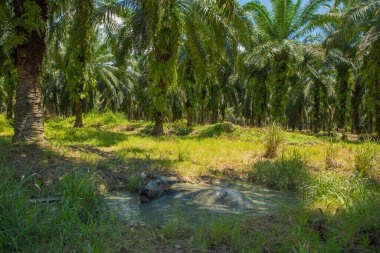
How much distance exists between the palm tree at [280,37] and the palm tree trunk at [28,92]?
11.0 meters

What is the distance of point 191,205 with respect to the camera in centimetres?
505

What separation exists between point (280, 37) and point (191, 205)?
1411cm

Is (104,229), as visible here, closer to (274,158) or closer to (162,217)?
(162,217)

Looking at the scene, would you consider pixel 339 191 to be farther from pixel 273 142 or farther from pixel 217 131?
pixel 217 131

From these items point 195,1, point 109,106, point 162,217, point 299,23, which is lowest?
point 162,217

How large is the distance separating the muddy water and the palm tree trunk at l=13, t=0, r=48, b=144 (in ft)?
10.4

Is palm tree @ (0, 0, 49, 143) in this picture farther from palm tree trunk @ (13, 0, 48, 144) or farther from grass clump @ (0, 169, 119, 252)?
grass clump @ (0, 169, 119, 252)

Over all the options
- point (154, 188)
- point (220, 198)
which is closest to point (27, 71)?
point (154, 188)

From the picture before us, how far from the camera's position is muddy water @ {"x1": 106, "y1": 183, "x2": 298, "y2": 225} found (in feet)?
14.9

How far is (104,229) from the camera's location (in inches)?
133

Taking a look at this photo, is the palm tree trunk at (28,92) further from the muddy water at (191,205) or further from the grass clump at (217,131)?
the grass clump at (217,131)

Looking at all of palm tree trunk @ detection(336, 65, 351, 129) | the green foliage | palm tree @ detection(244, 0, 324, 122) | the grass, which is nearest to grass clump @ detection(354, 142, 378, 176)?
the grass

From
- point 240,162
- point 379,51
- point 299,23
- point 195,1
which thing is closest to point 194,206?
point 240,162

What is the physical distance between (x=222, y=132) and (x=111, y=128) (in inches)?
256
